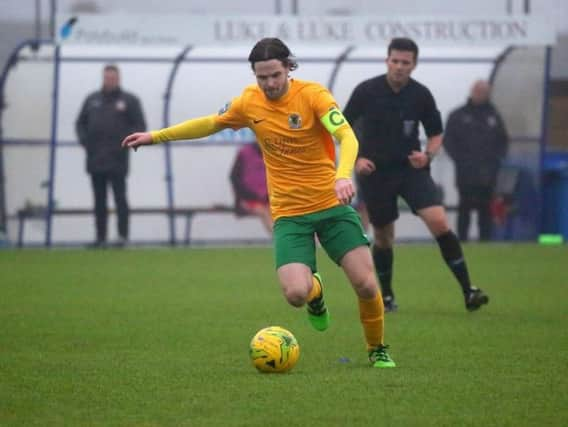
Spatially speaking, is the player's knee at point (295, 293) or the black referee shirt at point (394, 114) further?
the black referee shirt at point (394, 114)

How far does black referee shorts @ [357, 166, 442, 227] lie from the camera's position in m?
12.0

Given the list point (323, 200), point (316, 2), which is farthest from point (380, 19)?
point (323, 200)

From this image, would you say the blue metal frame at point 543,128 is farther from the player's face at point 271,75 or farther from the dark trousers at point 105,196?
the player's face at point 271,75

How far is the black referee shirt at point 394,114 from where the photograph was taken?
12.1 meters

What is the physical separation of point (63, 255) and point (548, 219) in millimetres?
7636

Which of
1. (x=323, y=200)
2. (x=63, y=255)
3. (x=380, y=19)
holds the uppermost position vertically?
(x=380, y=19)

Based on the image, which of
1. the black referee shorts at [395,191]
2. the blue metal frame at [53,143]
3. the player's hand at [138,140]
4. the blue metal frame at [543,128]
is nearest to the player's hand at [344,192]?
the player's hand at [138,140]

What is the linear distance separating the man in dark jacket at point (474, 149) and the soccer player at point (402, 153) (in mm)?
9150

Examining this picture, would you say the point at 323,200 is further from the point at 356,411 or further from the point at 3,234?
the point at 3,234

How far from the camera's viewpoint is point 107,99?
65.5 feet

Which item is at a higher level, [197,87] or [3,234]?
[197,87]

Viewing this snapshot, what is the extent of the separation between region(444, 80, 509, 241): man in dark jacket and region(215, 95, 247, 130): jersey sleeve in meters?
12.6

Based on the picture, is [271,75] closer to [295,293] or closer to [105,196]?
[295,293]

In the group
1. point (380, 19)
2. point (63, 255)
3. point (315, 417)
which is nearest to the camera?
point (315, 417)
